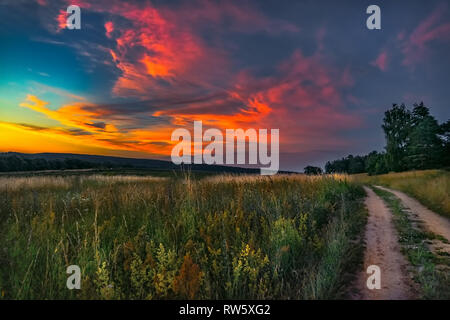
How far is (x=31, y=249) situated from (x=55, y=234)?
896 mm

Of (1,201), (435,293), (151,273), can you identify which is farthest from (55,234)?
(435,293)

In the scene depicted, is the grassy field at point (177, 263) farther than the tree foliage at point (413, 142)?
No

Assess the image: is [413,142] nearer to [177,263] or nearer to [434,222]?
[434,222]

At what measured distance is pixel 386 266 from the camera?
14.3 feet

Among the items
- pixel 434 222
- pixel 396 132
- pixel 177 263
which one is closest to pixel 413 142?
pixel 396 132

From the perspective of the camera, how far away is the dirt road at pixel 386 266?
3.41m

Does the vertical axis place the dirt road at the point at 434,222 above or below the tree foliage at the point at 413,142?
below

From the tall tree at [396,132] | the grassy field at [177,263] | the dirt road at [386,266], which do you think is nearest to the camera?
the grassy field at [177,263]

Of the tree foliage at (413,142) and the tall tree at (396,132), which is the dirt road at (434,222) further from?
the tall tree at (396,132)

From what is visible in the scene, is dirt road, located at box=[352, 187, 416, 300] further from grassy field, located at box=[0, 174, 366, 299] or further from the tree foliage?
the tree foliage

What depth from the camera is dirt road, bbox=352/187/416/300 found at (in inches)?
134

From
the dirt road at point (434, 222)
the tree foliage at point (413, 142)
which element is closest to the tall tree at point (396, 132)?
the tree foliage at point (413, 142)

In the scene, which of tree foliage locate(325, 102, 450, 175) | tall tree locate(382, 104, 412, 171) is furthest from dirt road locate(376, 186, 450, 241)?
tall tree locate(382, 104, 412, 171)
